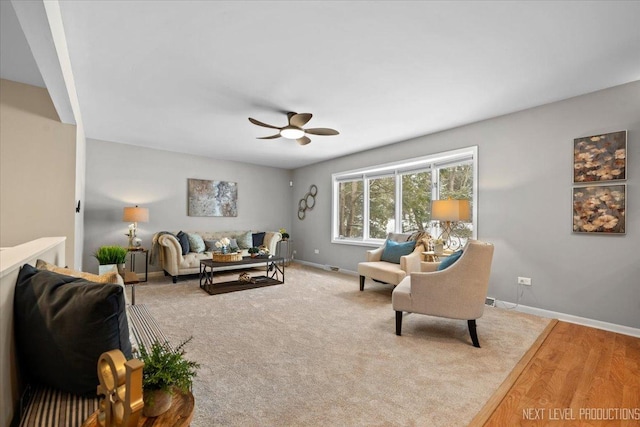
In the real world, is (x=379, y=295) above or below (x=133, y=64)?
below

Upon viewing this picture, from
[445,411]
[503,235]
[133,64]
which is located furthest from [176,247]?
[503,235]

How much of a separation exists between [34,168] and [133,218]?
84.6 inches

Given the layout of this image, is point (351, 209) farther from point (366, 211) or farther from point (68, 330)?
Result: point (68, 330)

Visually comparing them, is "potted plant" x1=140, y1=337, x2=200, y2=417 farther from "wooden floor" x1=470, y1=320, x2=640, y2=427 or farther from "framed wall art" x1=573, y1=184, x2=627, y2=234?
"framed wall art" x1=573, y1=184, x2=627, y2=234

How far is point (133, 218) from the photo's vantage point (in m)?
4.77

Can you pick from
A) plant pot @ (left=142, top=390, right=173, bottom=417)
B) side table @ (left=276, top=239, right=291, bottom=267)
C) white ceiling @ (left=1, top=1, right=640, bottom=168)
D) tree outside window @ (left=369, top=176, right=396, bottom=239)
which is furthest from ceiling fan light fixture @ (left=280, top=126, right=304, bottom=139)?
side table @ (left=276, top=239, right=291, bottom=267)

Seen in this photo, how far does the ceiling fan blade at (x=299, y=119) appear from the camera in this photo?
3.24 meters

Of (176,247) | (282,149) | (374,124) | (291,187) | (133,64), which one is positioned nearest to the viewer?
(133,64)

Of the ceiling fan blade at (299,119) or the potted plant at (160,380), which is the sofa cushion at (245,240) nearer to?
the ceiling fan blade at (299,119)

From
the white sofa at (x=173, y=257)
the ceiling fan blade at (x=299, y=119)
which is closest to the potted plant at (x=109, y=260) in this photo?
A: the white sofa at (x=173, y=257)

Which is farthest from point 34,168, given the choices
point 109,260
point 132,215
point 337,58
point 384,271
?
point 384,271

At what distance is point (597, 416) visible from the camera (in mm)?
1672

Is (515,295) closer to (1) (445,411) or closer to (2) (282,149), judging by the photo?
(1) (445,411)

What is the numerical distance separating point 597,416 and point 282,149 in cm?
503
